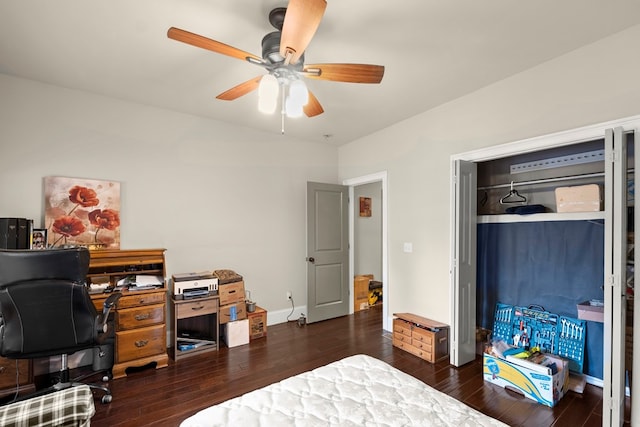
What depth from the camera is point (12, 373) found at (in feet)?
8.09

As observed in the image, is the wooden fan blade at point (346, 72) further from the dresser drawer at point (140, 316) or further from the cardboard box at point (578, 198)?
the dresser drawer at point (140, 316)

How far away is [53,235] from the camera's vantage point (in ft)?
9.71

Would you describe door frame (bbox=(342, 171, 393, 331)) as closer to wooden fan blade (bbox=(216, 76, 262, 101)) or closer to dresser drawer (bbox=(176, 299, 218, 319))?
dresser drawer (bbox=(176, 299, 218, 319))

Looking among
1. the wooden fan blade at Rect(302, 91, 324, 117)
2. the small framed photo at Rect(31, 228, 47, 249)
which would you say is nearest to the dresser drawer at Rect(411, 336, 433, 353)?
the wooden fan blade at Rect(302, 91, 324, 117)

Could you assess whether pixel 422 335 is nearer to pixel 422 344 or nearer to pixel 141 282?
pixel 422 344

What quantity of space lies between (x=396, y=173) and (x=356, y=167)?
868 millimetres

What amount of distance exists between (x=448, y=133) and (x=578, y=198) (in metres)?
1.35

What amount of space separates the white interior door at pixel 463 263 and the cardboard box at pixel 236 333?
2.34 m

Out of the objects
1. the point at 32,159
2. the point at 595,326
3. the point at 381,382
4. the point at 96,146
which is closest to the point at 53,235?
the point at 32,159

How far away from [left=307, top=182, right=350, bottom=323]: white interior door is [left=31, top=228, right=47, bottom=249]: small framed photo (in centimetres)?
292

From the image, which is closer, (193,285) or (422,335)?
(422,335)

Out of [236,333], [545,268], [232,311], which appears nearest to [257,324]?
[236,333]

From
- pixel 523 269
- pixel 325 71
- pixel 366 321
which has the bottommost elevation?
pixel 366 321

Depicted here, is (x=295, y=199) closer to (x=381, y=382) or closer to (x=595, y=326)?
(x=381, y=382)
